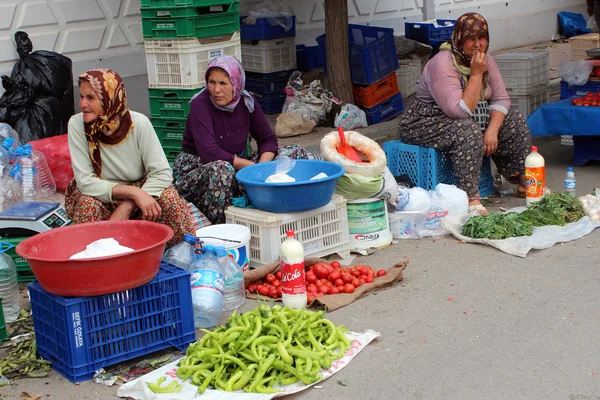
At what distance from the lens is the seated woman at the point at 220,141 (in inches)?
227

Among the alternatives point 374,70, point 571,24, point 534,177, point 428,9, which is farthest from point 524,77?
point 571,24

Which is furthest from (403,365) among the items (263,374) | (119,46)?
(119,46)

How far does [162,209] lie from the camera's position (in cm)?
514

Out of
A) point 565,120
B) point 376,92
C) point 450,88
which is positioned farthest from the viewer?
point 376,92

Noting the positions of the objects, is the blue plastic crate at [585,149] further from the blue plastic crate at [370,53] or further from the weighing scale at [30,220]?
the weighing scale at [30,220]

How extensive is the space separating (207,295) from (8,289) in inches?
47.5

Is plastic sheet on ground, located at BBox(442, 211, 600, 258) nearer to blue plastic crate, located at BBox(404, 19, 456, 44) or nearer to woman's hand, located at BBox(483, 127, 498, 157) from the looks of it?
woman's hand, located at BBox(483, 127, 498, 157)

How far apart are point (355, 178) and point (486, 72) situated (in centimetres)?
180

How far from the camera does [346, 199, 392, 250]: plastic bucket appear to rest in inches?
227

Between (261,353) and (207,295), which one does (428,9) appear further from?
(261,353)

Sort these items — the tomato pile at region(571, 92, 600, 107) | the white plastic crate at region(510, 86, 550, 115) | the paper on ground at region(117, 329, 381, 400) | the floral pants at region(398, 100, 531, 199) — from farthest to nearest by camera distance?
the white plastic crate at region(510, 86, 550, 115) → the tomato pile at region(571, 92, 600, 107) → the floral pants at region(398, 100, 531, 199) → the paper on ground at region(117, 329, 381, 400)

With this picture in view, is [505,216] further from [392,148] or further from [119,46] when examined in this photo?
[119,46]

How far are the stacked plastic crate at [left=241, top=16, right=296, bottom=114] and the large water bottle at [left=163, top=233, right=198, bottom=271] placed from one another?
204 inches

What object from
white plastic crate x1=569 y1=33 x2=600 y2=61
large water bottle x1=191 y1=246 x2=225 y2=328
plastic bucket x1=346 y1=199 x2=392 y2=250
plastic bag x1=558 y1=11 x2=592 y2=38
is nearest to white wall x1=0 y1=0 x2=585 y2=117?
white plastic crate x1=569 y1=33 x2=600 y2=61
